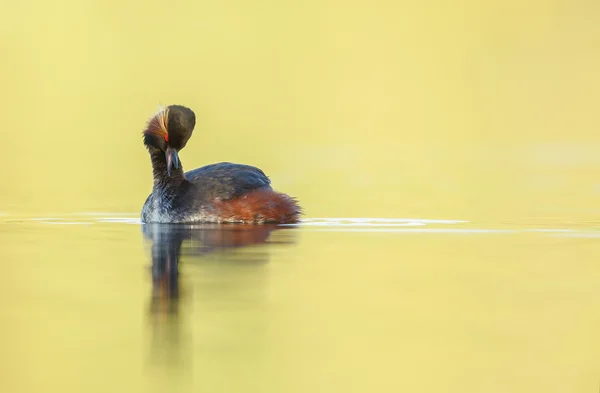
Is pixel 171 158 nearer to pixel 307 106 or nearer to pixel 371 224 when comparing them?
pixel 371 224

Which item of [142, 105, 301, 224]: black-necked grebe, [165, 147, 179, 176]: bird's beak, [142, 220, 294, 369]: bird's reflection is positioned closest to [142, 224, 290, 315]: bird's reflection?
[142, 220, 294, 369]: bird's reflection

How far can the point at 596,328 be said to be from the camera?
626 cm

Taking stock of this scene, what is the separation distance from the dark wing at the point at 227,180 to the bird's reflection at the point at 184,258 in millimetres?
470

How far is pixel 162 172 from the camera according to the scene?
13.8m

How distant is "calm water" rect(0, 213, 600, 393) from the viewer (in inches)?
203

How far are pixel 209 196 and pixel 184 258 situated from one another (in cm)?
375

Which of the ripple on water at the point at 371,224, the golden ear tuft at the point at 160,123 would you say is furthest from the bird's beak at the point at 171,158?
the ripple on water at the point at 371,224

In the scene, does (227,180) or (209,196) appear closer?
(209,196)

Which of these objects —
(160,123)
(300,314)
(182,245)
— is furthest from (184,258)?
(160,123)

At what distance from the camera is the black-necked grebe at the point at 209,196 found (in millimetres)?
13047

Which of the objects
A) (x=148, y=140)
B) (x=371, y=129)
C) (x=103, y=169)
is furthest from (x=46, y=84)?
(x=148, y=140)

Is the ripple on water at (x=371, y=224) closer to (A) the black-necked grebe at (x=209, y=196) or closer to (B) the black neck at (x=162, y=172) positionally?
(A) the black-necked grebe at (x=209, y=196)

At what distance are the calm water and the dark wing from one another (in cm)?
198

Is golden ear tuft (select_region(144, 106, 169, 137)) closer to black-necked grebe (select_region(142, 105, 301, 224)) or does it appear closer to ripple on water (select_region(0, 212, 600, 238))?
black-necked grebe (select_region(142, 105, 301, 224))
